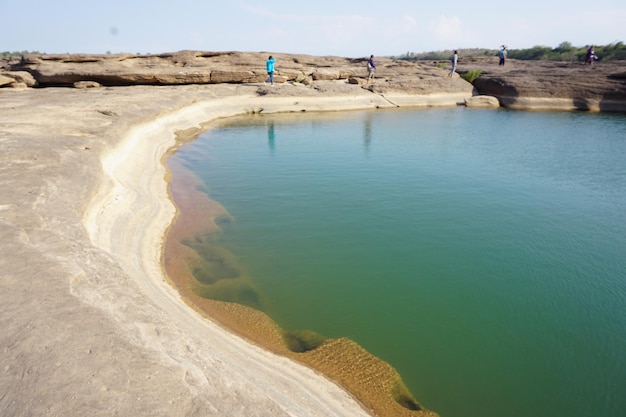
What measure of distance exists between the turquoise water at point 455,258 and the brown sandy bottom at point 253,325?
0.28 m

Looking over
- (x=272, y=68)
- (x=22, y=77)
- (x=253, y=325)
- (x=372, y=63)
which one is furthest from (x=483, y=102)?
(x=22, y=77)

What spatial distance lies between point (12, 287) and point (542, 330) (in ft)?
26.1

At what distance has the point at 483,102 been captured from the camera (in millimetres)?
32812

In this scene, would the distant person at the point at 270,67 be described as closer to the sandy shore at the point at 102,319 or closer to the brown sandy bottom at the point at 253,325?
the sandy shore at the point at 102,319

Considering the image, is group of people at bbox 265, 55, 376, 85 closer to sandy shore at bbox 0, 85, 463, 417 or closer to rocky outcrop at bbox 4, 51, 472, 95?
rocky outcrop at bbox 4, 51, 472, 95

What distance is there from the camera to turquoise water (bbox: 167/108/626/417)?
6.13m

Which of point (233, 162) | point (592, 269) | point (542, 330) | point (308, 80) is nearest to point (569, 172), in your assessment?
point (592, 269)

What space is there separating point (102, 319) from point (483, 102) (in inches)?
1324

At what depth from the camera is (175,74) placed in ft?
98.3

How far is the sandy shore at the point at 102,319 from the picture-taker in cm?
384

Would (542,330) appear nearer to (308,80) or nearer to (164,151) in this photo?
(164,151)

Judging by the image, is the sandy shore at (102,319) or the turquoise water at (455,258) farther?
the turquoise water at (455,258)

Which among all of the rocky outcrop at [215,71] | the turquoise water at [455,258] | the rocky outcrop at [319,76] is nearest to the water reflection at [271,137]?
the turquoise water at [455,258]

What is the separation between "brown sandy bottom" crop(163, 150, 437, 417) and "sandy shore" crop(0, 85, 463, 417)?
29cm
